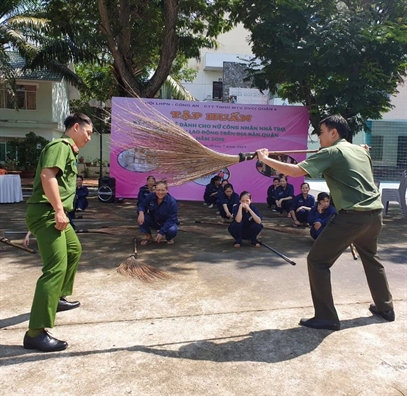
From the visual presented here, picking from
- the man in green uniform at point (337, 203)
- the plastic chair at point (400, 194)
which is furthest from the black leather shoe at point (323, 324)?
the plastic chair at point (400, 194)

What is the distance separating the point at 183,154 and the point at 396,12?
24.5 feet

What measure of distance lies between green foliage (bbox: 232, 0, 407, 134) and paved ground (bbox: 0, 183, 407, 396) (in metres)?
4.80

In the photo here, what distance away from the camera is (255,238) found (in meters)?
6.05

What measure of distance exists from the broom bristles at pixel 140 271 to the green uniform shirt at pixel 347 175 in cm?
209

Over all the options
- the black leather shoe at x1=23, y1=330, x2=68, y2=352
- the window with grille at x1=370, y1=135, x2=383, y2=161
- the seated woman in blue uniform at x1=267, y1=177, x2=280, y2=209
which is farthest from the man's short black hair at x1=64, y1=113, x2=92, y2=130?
the window with grille at x1=370, y1=135, x2=383, y2=161

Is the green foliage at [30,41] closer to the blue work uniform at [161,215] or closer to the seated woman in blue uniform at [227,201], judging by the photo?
the seated woman in blue uniform at [227,201]

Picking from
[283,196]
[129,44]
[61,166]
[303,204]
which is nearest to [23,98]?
[129,44]

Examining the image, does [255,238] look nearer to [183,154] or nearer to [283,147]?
[183,154]

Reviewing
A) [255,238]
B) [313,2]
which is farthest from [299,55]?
[255,238]

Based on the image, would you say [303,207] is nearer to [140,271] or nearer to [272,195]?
[272,195]

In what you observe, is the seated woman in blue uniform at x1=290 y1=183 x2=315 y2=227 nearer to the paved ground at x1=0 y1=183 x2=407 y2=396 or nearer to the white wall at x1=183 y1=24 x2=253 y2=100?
the paved ground at x1=0 y1=183 x2=407 y2=396

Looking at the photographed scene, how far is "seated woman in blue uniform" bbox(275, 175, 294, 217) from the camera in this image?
9344mm

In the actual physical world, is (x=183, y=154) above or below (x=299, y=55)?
below

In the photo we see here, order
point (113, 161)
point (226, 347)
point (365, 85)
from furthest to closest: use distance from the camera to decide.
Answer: point (113, 161) < point (365, 85) < point (226, 347)
